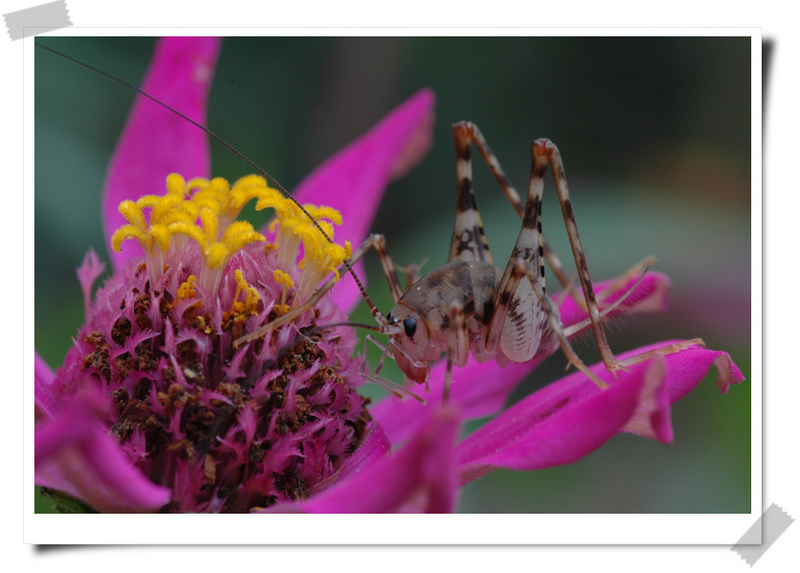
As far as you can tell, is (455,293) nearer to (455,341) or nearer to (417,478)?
(455,341)

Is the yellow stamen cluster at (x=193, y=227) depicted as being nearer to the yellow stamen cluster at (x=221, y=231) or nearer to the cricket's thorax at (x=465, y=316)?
the yellow stamen cluster at (x=221, y=231)

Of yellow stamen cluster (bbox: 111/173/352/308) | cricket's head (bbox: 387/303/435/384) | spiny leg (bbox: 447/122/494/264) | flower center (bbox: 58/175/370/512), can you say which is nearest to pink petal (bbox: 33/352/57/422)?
flower center (bbox: 58/175/370/512)

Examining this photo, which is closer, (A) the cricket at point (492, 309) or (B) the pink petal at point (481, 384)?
(A) the cricket at point (492, 309)

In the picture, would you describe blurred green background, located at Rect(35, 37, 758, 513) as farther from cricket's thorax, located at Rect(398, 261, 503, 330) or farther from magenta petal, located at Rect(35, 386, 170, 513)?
magenta petal, located at Rect(35, 386, 170, 513)
